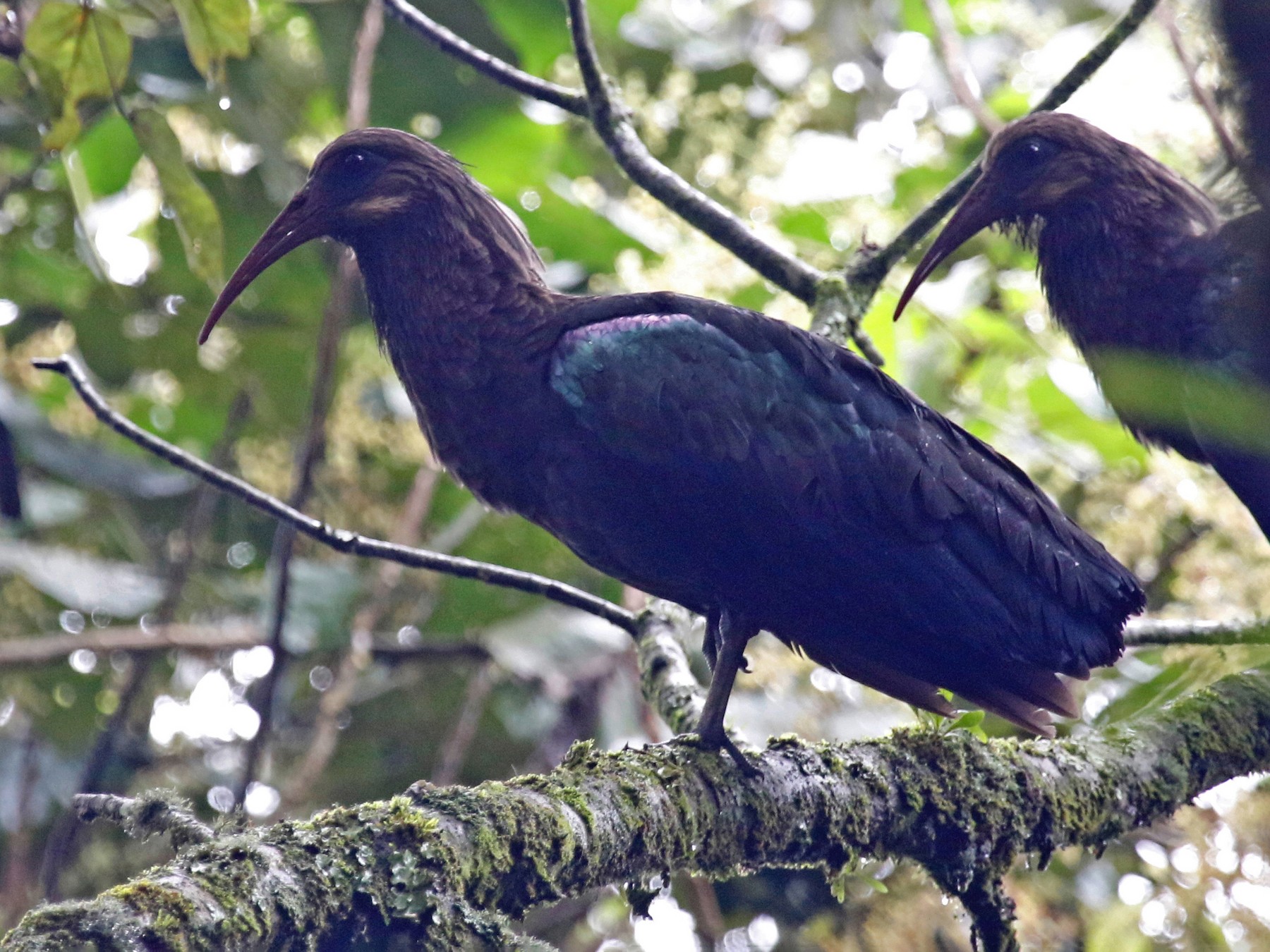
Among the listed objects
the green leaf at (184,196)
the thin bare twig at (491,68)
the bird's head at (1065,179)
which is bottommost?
the green leaf at (184,196)

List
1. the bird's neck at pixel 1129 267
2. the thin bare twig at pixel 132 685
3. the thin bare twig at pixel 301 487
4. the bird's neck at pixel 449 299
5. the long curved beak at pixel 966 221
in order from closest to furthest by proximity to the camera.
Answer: the bird's neck at pixel 449 299, the thin bare twig at pixel 301 487, the long curved beak at pixel 966 221, the bird's neck at pixel 1129 267, the thin bare twig at pixel 132 685

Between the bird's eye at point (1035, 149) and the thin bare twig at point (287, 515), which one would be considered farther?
the bird's eye at point (1035, 149)

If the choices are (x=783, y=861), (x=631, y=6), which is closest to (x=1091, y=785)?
(x=783, y=861)

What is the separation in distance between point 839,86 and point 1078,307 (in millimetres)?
3406

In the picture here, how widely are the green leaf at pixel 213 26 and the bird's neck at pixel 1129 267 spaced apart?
9.07ft

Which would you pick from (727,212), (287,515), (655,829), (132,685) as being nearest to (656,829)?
(655,829)

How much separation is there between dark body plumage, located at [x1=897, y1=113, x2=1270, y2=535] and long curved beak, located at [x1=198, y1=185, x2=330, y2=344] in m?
1.85

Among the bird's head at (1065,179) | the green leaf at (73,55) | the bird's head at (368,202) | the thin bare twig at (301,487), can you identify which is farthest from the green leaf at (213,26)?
the bird's head at (1065,179)

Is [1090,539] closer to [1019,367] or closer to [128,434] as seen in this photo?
[1019,367]

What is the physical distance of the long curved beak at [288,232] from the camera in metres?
3.86

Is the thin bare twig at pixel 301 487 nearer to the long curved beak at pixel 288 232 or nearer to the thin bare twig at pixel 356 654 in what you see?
the thin bare twig at pixel 356 654

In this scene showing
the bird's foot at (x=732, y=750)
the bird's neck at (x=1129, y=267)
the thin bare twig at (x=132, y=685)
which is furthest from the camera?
the thin bare twig at (x=132, y=685)

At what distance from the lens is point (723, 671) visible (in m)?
3.49

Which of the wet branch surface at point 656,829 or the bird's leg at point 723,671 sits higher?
the bird's leg at point 723,671
